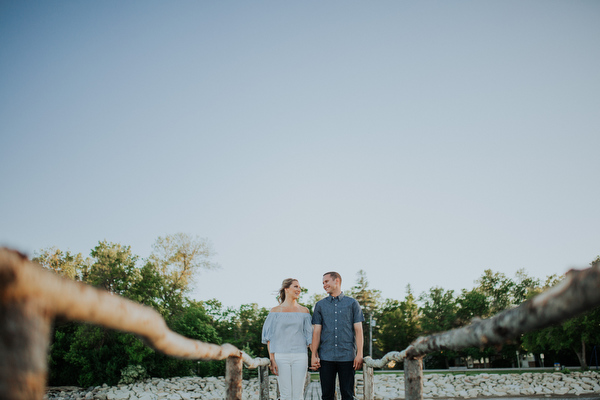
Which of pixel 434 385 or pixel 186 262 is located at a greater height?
pixel 186 262

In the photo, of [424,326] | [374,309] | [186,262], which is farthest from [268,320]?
[374,309]

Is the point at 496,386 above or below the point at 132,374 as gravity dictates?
above

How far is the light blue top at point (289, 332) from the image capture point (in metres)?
4.55

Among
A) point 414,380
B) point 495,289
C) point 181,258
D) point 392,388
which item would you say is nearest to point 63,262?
point 181,258

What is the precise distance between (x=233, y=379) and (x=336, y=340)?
1833 millimetres

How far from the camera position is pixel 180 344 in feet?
5.58

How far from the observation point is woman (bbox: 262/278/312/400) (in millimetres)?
4453

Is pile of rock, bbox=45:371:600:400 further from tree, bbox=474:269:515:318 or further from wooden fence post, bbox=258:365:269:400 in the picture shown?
tree, bbox=474:269:515:318

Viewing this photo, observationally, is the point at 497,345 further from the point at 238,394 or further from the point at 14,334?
the point at 238,394

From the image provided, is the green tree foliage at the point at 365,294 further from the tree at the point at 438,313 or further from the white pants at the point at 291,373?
the white pants at the point at 291,373

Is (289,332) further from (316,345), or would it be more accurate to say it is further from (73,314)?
(73,314)

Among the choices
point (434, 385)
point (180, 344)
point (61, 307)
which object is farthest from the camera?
point (434, 385)

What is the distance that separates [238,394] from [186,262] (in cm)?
2522

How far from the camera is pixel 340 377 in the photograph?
4.48 m
